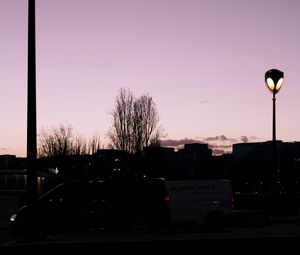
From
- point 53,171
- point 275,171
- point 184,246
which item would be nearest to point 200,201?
point 275,171

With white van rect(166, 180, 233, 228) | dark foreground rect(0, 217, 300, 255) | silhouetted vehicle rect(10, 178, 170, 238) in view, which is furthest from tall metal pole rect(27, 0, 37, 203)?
white van rect(166, 180, 233, 228)

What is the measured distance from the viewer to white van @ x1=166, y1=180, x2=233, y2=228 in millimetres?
23047

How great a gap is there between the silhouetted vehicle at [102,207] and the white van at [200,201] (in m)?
0.37

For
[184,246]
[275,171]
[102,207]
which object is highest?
[275,171]

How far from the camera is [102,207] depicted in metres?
23.8

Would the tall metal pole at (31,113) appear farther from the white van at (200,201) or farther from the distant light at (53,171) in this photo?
the distant light at (53,171)

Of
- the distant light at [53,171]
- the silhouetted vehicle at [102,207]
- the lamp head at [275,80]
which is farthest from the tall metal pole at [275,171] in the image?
the distant light at [53,171]

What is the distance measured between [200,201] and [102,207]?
12.3 ft

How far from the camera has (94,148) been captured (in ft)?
279

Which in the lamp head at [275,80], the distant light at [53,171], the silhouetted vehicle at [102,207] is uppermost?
the lamp head at [275,80]

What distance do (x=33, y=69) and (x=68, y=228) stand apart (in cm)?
1281

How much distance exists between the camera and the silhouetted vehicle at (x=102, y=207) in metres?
22.5

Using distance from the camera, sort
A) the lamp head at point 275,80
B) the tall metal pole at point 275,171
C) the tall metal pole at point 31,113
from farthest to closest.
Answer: the tall metal pole at point 275,171 < the lamp head at point 275,80 < the tall metal pole at point 31,113

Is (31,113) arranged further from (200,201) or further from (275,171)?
(275,171)
